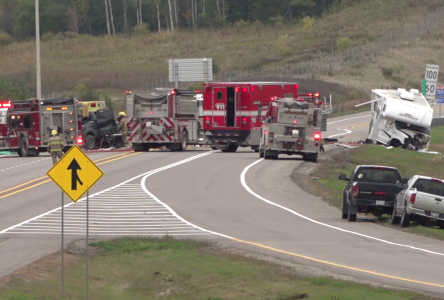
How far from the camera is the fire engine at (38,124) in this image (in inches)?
1548

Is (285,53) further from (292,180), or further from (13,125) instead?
(292,180)

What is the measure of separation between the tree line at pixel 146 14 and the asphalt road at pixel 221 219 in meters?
85.3

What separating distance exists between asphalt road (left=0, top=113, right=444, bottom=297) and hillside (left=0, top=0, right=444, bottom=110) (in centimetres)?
4556

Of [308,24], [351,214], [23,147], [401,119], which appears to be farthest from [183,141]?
[308,24]

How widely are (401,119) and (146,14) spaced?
88810mm

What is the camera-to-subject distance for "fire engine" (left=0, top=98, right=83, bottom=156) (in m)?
39.3

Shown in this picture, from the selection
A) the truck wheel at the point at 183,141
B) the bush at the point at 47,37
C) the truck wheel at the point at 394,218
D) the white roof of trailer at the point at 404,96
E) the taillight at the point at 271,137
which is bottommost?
the truck wheel at the point at 183,141

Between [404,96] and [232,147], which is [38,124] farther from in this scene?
[404,96]

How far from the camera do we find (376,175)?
70.1 ft

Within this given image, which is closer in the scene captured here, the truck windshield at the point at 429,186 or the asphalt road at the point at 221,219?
the asphalt road at the point at 221,219

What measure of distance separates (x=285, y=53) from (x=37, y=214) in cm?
7945

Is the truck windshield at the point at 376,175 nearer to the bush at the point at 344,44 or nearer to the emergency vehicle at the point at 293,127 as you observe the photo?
the emergency vehicle at the point at 293,127

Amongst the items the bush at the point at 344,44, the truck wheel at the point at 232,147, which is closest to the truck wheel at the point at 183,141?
the truck wheel at the point at 232,147

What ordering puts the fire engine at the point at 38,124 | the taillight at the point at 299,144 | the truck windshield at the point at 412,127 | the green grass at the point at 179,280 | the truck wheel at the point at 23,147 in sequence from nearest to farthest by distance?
the green grass at the point at 179,280 → the taillight at the point at 299,144 → the fire engine at the point at 38,124 → the truck wheel at the point at 23,147 → the truck windshield at the point at 412,127
